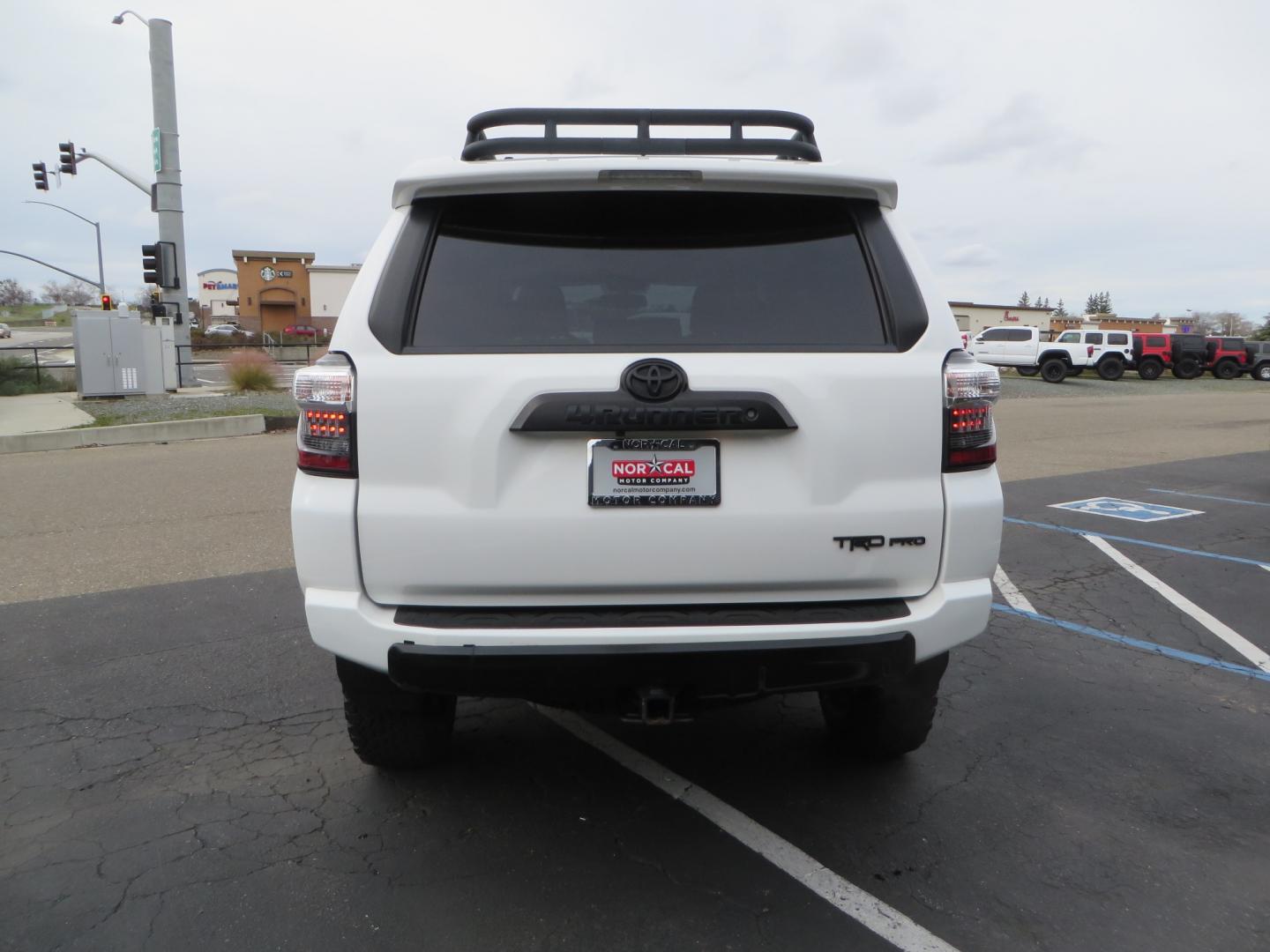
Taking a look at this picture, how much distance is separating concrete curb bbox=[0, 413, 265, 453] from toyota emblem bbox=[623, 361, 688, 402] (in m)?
13.4

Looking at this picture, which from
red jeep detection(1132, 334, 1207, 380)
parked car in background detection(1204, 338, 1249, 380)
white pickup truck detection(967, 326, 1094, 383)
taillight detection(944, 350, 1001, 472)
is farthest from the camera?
parked car in background detection(1204, 338, 1249, 380)

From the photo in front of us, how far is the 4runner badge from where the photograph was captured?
2562 mm

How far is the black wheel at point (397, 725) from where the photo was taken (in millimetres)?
2822

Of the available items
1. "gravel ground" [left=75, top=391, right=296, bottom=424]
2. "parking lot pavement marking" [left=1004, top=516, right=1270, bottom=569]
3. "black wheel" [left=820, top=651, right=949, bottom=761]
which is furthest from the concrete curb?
"black wheel" [left=820, top=651, right=949, bottom=761]

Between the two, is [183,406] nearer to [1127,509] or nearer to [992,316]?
[1127,509]

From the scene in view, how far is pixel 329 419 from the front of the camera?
2.58m

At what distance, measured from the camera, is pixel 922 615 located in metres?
2.59

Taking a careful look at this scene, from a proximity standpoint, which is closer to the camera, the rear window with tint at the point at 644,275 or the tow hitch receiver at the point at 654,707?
the tow hitch receiver at the point at 654,707

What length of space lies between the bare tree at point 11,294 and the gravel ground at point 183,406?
8544 cm

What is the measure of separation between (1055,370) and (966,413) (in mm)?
37063

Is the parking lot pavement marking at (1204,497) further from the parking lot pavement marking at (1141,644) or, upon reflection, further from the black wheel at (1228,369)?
the black wheel at (1228,369)

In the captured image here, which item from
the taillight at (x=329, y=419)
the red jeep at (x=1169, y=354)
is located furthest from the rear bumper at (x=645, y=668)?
the red jeep at (x=1169, y=354)

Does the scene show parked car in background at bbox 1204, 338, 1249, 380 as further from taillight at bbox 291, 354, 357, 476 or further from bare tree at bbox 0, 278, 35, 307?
bare tree at bbox 0, 278, 35, 307

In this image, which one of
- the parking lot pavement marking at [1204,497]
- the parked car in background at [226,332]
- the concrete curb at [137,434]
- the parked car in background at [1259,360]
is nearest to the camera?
the parking lot pavement marking at [1204,497]
